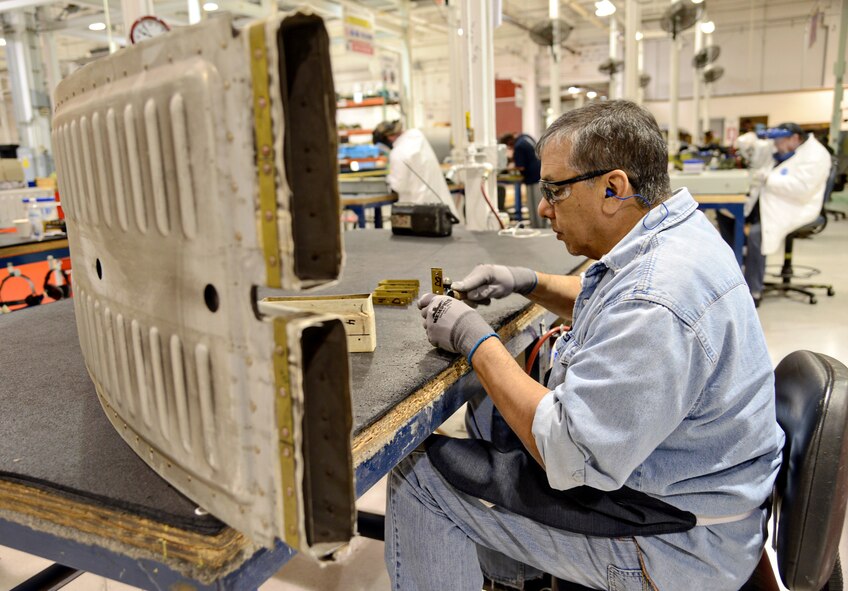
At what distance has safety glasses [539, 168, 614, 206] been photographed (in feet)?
4.13

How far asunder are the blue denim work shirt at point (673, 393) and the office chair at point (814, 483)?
0.04 m

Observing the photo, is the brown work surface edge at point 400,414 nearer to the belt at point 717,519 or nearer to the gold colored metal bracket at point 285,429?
the gold colored metal bracket at point 285,429

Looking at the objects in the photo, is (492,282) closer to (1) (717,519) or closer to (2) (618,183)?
(2) (618,183)

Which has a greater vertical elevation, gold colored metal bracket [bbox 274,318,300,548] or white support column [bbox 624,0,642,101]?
white support column [bbox 624,0,642,101]

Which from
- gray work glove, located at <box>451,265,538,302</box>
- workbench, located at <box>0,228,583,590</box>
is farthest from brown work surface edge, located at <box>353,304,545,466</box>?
gray work glove, located at <box>451,265,538,302</box>

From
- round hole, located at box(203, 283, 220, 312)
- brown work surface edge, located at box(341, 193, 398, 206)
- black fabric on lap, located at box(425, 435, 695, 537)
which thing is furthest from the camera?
brown work surface edge, located at box(341, 193, 398, 206)

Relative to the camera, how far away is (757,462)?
1.08m

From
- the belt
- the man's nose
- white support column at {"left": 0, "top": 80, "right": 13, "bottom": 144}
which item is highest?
white support column at {"left": 0, "top": 80, "right": 13, "bottom": 144}

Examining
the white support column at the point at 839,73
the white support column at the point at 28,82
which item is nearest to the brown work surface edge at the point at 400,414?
the white support column at the point at 839,73

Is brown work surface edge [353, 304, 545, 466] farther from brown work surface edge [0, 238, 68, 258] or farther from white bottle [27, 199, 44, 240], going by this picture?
white bottle [27, 199, 44, 240]

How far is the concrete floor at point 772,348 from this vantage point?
6.29 feet

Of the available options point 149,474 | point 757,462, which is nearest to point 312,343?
point 149,474

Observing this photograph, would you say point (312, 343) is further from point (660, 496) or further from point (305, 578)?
point (305, 578)

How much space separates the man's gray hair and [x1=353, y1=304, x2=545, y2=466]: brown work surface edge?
487 millimetres
